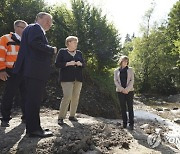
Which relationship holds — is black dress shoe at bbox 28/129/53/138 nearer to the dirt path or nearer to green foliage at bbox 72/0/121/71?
the dirt path

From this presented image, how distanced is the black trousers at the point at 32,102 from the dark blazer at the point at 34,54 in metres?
0.11

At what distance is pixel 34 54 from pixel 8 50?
1120 millimetres

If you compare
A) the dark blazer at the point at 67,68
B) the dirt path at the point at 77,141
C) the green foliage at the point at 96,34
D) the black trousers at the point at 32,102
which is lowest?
the dirt path at the point at 77,141

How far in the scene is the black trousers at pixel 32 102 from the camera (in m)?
4.79

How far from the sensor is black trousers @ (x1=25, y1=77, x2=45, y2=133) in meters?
4.79

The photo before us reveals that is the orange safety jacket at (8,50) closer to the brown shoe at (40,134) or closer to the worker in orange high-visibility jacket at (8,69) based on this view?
the worker in orange high-visibility jacket at (8,69)

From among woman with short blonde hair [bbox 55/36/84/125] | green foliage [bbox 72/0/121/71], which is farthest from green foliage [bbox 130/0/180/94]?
woman with short blonde hair [bbox 55/36/84/125]

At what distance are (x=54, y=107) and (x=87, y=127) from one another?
12.9 feet

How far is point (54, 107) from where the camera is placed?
976 centimetres

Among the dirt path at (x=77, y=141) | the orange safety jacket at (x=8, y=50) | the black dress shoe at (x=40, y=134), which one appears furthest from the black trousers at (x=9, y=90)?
the black dress shoe at (x=40, y=134)

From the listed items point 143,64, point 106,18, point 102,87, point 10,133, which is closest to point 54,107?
point 102,87

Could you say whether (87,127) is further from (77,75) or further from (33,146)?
(33,146)

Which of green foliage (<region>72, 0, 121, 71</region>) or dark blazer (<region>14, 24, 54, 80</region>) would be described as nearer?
dark blazer (<region>14, 24, 54, 80</region>)

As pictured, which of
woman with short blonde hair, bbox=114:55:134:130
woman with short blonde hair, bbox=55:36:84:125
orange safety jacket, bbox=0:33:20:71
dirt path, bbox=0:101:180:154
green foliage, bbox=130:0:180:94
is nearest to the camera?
dirt path, bbox=0:101:180:154
